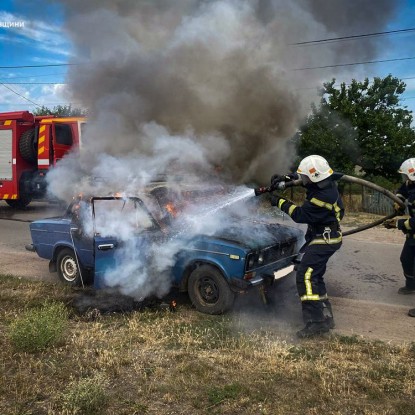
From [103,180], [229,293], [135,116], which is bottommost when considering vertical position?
[229,293]

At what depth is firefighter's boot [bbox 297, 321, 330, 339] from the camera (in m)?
4.46

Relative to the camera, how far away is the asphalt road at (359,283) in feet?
16.2

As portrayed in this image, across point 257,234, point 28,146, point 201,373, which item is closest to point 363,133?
point 28,146

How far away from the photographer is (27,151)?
12.9 metres

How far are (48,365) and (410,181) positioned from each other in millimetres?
4767

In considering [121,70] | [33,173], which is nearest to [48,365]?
[121,70]

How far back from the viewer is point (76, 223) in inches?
235

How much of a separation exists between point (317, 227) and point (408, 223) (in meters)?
1.58

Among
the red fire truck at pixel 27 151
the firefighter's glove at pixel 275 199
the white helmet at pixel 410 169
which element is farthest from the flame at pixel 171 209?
the red fire truck at pixel 27 151

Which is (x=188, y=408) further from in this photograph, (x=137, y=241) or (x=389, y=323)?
(x=389, y=323)

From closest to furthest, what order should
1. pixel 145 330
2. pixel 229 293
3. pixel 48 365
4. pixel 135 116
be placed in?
pixel 48 365, pixel 145 330, pixel 229 293, pixel 135 116

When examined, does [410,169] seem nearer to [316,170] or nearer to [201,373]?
[316,170]

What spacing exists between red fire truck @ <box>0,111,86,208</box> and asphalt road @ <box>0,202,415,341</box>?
2.38 m

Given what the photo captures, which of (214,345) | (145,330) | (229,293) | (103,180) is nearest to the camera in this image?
(214,345)
